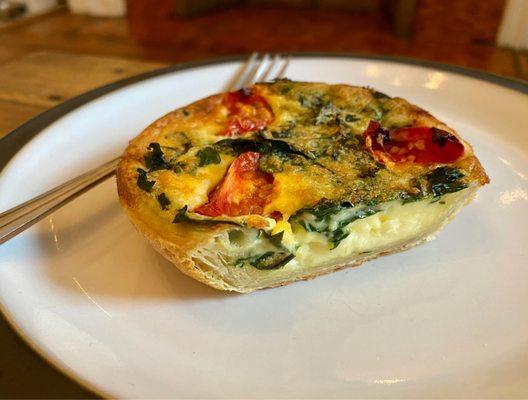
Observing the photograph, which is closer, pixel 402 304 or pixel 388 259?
pixel 402 304

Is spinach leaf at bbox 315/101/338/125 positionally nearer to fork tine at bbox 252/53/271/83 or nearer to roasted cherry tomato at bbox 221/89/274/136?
roasted cherry tomato at bbox 221/89/274/136

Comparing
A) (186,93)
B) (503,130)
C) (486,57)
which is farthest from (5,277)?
(486,57)

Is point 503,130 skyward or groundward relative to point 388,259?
skyward

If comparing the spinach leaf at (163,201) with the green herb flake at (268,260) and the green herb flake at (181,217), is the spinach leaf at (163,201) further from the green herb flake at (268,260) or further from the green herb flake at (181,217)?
the green herb flake at (268,260)

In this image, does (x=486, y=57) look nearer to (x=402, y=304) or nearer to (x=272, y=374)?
(x=402, y=304)

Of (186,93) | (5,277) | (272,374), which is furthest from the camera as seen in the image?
(186,93)

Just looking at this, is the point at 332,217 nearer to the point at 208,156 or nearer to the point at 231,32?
the point at 208,156

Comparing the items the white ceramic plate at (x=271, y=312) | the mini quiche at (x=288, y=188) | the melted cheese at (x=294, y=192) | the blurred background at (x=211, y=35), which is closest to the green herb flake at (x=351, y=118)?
the mini quiche at (x=288, y=188)
